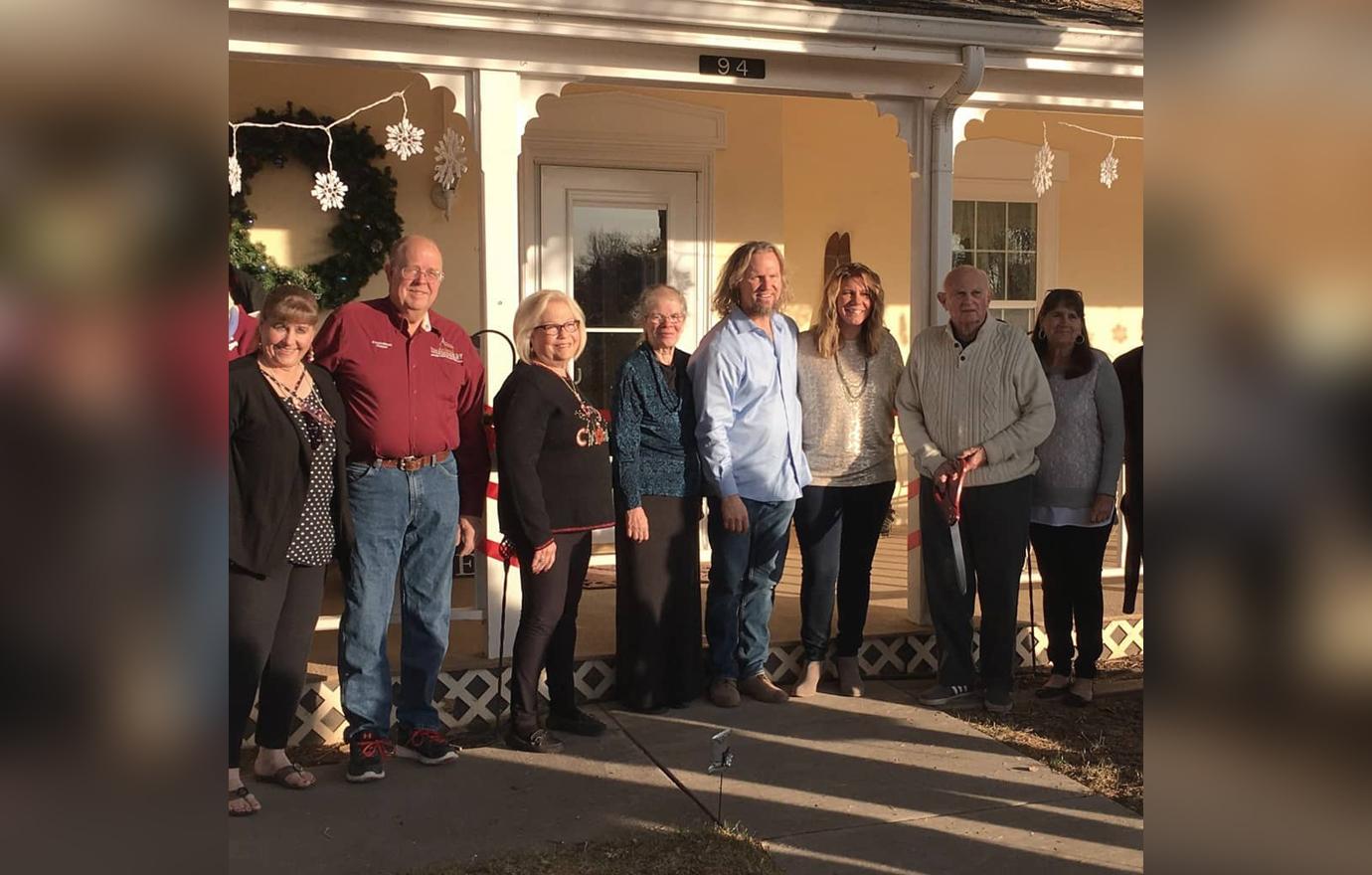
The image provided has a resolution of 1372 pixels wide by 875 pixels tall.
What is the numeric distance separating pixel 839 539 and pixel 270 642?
7.13 ft

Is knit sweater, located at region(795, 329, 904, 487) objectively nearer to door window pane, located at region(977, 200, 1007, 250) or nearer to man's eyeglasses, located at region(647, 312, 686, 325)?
man's eyeglasses, located at region(647, 312, 686, 325)

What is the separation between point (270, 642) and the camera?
349cm

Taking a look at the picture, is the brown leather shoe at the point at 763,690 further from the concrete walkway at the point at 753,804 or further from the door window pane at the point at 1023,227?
the door window pane at the point at 1023,227

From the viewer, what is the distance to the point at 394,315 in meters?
3.80

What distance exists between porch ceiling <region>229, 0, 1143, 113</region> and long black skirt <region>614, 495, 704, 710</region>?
179 cm

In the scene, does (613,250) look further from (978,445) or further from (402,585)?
(402,585)

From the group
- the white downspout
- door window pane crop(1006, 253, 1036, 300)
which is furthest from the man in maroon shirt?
door window pane crop(1006, 253, 1036, 300)

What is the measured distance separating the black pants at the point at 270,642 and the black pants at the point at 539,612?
28.5 inches

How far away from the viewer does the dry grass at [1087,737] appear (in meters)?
3.88

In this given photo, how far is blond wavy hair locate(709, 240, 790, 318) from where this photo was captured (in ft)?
14.8
